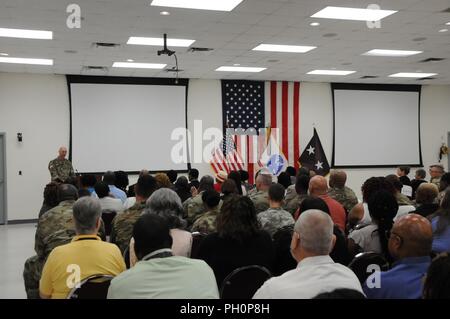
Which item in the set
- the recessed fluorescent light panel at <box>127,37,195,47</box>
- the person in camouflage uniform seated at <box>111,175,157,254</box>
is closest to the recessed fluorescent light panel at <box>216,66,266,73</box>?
the recessed fluorescent light panel at <box>127,37,195,47</box>

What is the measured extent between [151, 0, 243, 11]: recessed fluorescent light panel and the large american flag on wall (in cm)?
653

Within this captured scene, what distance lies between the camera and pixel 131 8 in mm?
6465

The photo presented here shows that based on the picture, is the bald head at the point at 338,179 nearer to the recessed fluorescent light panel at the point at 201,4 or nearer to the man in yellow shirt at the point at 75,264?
the recessed fluorescent light panel at the point at 201,4

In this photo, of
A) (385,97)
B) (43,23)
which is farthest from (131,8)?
(385,97)

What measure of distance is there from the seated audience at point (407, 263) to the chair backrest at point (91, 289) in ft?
4.28

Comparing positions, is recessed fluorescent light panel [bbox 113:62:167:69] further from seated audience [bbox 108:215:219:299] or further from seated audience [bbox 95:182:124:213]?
seated audience [bbox 108:215:219:299]

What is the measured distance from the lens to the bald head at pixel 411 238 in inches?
89.2

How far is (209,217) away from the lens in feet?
14.0

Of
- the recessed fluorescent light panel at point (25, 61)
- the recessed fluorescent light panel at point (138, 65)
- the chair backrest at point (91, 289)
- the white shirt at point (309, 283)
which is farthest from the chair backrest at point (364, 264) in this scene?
the recessed fluorescent light panel at point (25, 61)

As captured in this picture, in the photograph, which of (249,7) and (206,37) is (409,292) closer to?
(249,7)

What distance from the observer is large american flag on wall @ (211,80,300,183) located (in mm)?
12984

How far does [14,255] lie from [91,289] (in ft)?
19.7

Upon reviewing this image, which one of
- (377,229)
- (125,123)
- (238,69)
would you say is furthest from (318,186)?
(125,123)

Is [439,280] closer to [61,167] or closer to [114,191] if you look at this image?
[114,191]
